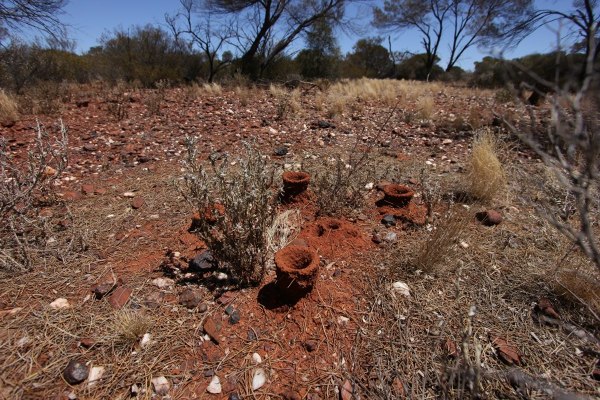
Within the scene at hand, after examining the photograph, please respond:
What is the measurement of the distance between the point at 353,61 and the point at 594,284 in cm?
3123

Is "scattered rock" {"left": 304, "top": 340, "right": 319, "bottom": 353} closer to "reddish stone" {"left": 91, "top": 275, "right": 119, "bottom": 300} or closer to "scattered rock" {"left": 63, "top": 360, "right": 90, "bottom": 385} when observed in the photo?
"scattered rock" {"left": 63, "top": 360, "right": 90, "bottom": 385}

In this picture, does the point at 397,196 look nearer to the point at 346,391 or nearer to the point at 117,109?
the point at 346,391

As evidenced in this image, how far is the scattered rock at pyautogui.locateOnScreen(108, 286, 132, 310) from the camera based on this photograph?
72.1 inches

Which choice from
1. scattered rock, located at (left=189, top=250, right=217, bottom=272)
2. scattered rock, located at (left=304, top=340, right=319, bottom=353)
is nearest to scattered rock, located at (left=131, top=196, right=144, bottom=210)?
scattered rock, located at (left=189, top=250, right=217, bottom=272)

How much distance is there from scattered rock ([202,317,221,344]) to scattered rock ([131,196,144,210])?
1.59 m

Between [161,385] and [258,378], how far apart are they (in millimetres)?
448

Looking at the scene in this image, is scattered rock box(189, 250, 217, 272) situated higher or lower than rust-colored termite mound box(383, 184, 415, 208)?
lower

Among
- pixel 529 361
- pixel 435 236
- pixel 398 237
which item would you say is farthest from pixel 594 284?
pixel 398 237

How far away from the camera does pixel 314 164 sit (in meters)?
3.80

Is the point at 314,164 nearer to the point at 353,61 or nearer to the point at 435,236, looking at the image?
the point at 435,236

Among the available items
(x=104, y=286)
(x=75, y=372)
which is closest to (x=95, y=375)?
(x=75, y=372)

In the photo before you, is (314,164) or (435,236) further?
(314,164)

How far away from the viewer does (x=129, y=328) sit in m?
1.61

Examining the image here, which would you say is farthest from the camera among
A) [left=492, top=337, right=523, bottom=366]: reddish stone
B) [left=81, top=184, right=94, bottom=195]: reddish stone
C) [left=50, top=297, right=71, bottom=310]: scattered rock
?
[left=81, top=184, right=94, bottom=195]: reddish stone
